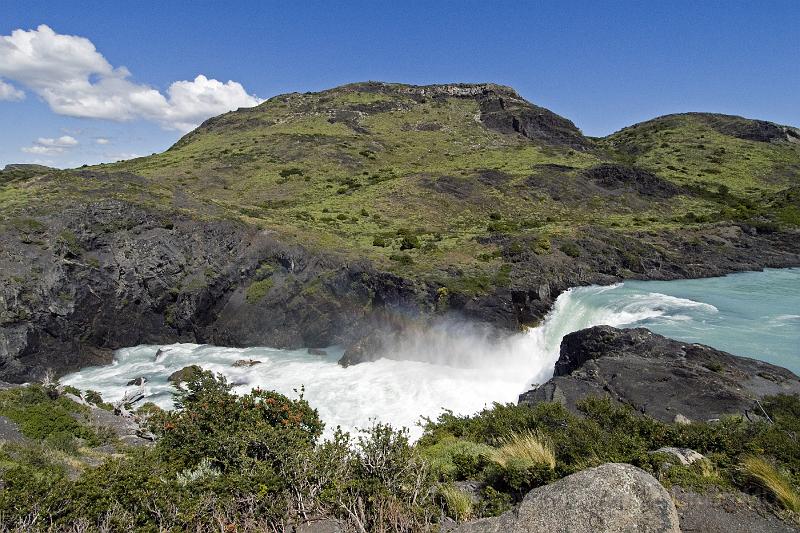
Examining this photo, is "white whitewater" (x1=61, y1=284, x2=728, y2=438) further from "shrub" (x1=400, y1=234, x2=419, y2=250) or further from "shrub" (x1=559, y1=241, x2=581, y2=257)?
"shrub" (x1=400, y1=234, x2=419, y2=250)

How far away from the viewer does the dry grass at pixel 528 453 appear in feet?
29.5

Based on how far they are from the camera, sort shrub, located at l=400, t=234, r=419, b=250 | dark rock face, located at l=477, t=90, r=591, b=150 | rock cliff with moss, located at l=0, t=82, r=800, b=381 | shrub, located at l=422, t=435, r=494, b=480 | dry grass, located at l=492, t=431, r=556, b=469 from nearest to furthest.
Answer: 1. dry grass, located at l=492, t=431, r=556, b=469
2. shrub, located at l=422, t=435, r=494, b=480
3. rock cliff with moss, located at l=0, t=82, r=800, b=381
4. shrub, located at l=400, t=234, r=419, b=250
5. dark rock face, located at l=477, t=90, r=591, b=150

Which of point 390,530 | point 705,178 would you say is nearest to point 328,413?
point 390,530

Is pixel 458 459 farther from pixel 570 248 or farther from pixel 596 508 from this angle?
pixel 570 248

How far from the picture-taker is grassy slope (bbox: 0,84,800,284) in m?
42.8

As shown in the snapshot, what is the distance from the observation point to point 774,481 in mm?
7340

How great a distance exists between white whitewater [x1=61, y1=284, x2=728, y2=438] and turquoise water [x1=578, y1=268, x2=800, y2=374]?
24cm

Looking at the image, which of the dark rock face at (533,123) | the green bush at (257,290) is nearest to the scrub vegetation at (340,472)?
the green bush at (257,290)

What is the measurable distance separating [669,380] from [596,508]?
13620mm

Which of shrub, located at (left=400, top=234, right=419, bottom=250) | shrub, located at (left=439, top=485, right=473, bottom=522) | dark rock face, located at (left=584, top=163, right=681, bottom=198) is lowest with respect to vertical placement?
shrub, located at (left=439, top=485, right=473, bottom=522)

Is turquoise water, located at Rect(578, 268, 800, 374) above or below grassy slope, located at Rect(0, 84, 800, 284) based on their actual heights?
below

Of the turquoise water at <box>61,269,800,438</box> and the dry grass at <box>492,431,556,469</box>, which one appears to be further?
the turquoise water at <box>61,269,800,438</box>

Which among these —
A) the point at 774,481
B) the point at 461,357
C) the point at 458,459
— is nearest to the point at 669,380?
the point at 774,481

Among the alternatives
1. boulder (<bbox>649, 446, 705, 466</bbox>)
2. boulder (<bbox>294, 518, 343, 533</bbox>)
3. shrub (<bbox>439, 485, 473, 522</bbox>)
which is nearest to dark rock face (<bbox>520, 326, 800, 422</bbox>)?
boulder (<bbox>649, 446, 705, 466</bbox>)
